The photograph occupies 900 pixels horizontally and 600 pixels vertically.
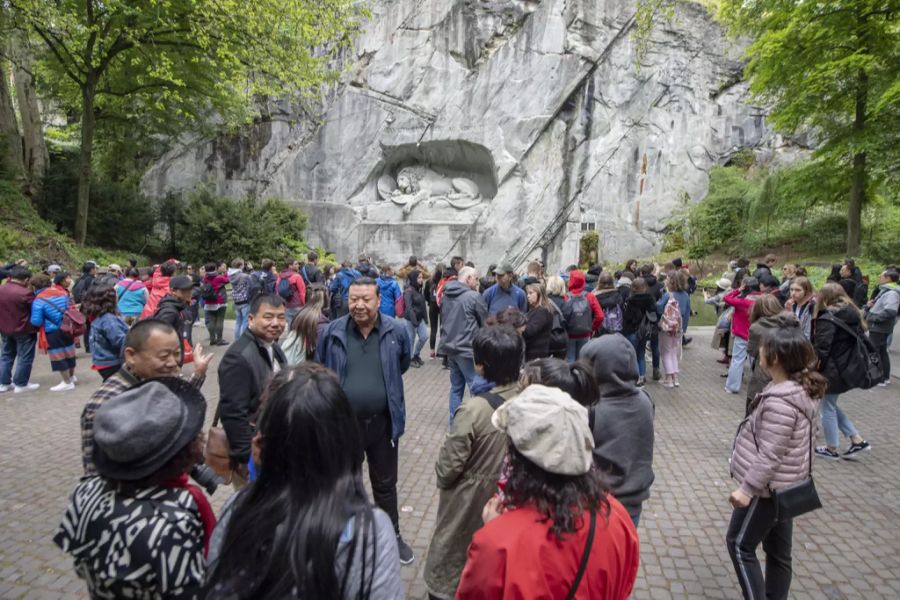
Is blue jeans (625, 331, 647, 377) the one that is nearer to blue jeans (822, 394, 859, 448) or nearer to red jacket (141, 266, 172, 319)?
blue jeans (822, 394, 859, 448)

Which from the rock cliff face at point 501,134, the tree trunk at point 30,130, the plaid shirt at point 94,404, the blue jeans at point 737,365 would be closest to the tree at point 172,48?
the tree trunk at point 30,130

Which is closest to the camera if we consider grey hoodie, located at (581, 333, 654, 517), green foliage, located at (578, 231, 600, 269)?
grey hoodie, located at (581, 333, 654, 517)

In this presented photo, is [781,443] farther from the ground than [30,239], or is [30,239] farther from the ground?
[30,239]

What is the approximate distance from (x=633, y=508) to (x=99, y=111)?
72.6 ft

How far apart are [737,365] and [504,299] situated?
3762mm

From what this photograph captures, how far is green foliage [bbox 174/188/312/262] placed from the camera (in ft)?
61.4

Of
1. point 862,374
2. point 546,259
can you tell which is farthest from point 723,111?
point 862,374

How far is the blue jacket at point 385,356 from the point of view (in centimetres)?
325

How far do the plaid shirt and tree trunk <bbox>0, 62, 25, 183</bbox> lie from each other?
18.4 m

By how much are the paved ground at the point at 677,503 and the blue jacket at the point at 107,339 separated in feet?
3.32

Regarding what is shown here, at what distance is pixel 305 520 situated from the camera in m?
1.23

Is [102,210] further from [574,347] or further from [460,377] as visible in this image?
[574,347]

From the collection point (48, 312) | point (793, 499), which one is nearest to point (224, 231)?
point (48, 312)

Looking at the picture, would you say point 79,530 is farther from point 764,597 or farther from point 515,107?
point 515,107
